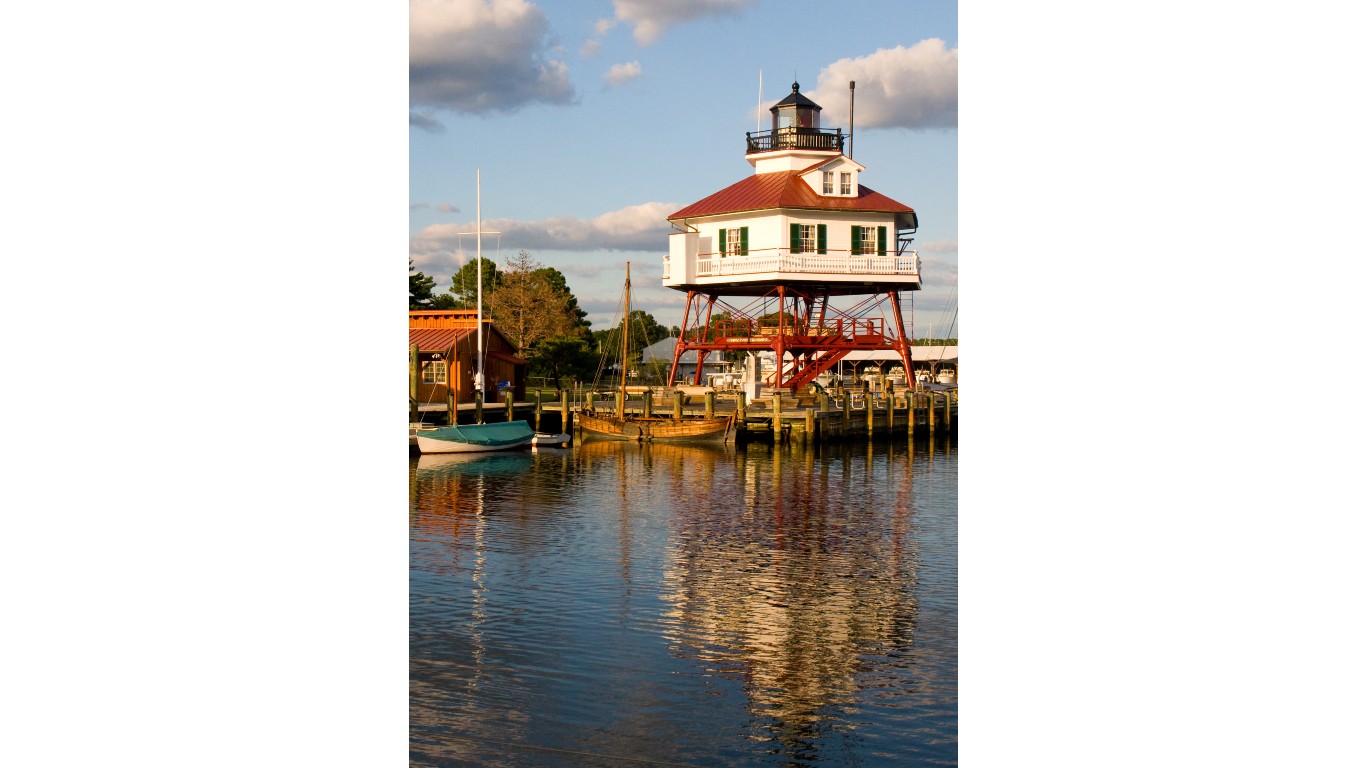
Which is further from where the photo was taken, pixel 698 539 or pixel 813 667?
pixel 698 539

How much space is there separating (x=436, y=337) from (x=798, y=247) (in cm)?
1273

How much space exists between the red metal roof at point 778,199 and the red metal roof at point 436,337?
8.53m

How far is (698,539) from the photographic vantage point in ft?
63.4

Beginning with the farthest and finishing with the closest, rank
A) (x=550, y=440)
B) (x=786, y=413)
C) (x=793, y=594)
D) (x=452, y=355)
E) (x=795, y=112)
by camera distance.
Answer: (x=795, y=112)
(x=452, y=355)
(x=786, y=413)
(x=550, y=440)
(x=793, y=594)

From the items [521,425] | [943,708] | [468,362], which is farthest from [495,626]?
[468,362]

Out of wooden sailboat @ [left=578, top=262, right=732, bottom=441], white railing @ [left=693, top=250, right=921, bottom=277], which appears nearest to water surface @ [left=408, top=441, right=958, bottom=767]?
wooden sailboat @ [left=578, top=262, right=732, bottom=441]

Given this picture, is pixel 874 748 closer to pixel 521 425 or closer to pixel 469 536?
pixel 469 536

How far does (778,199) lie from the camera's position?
3966cm

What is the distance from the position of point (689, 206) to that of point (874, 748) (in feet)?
113

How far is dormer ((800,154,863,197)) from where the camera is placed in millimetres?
40875

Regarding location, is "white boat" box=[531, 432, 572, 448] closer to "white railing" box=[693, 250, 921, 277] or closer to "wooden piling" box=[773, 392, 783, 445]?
"wooden piling" box=[773, 392, 783, 445]

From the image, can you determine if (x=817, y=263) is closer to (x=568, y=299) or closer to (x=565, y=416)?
(x=565, y=416)

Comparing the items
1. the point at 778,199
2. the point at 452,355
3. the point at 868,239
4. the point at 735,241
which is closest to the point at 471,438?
the point at 452,355
